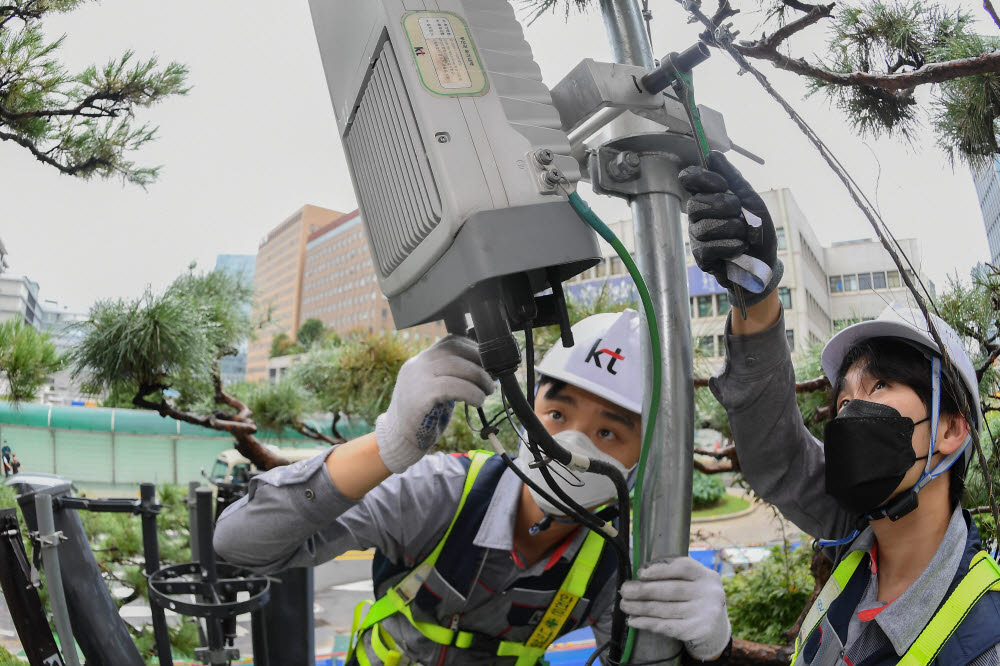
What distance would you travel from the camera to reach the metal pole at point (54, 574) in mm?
1599

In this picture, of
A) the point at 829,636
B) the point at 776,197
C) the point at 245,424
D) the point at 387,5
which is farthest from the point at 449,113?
the point at 245,424

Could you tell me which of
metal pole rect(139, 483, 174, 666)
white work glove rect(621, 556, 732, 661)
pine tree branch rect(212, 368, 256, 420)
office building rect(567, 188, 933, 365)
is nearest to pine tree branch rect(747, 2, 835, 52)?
office building rect(567, 188, 933, 365)

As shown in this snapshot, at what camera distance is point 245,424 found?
2.52 metres

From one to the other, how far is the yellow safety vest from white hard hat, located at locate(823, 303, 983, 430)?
53 centimetres

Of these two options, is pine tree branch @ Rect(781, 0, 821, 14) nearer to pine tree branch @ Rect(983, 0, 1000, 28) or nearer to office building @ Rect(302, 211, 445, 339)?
pine tree branch @ Rect(983, 0, 1000, 28)

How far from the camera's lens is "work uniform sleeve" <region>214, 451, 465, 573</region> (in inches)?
34.5

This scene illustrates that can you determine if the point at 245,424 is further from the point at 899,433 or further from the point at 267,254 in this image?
the point at 267,254

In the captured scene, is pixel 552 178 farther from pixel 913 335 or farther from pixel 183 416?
pixel 183 416

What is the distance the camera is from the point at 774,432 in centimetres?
83

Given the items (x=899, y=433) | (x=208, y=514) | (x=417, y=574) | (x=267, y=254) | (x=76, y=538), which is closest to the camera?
(x=899, y=433)

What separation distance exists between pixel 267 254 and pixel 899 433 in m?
32.4

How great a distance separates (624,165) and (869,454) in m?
0.43

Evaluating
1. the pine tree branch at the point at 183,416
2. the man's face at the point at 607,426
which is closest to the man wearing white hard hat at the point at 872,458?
the man's face at the point at 607,426

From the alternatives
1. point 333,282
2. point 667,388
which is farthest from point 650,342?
point 333,282
